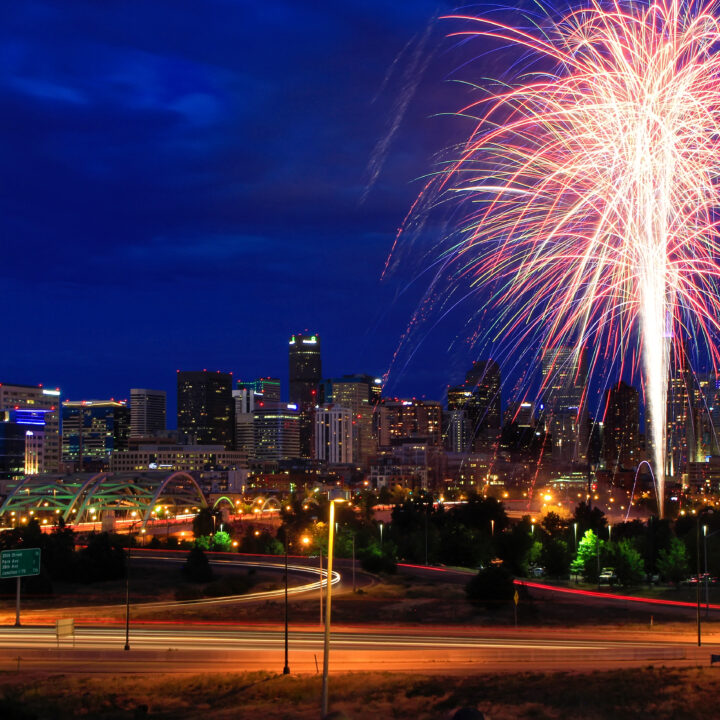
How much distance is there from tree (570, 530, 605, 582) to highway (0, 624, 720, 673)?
23.2 m

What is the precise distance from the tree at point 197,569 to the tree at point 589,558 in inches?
1066

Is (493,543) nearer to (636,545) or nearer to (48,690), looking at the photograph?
(636,545)

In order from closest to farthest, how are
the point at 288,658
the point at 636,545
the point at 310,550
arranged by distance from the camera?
the point at 288,658 → the point at 636,545 → the point at 310,550

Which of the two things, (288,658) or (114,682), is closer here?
(114,682)

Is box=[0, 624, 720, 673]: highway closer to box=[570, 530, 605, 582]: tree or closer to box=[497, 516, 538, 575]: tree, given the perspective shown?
box=[570, 530, 605, 582]: tree

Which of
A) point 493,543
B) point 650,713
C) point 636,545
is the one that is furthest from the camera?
point 493,543

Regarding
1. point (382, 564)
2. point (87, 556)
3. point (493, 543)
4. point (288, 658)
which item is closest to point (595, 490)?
point (493, 543)

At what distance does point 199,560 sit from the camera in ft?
197

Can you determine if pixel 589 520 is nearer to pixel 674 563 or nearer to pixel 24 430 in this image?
pixel 674 563

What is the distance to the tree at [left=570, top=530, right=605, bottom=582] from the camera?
62438 mm

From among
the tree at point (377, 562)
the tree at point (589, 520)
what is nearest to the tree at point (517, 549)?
the tree at point (589, 520)

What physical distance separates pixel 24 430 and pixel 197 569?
387 feet

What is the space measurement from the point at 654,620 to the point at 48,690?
29.1 metres

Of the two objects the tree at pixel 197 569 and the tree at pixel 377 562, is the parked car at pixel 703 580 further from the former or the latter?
the tree at pixel 197 569
